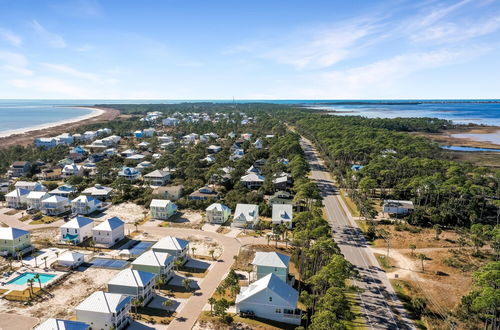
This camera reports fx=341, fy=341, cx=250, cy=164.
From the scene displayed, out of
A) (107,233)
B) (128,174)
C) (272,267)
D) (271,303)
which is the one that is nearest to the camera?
(271,303)

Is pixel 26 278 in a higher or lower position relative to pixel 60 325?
lower

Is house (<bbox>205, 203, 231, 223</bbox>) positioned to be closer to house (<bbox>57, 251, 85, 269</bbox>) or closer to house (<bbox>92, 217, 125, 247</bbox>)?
house (<bbox>92, 217, 125, 247</bbox>)

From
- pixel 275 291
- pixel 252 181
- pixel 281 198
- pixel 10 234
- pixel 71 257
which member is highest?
pixel 10 234

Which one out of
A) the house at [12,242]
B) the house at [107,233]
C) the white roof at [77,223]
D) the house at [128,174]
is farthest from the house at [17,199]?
the house at [107,233]

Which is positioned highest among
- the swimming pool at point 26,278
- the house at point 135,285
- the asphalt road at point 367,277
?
the house at point 135,285

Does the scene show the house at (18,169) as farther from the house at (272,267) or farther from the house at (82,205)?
the house at (272,267)

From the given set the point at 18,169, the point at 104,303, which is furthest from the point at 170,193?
the point at 18,169

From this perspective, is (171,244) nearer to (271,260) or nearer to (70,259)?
(70,259)
